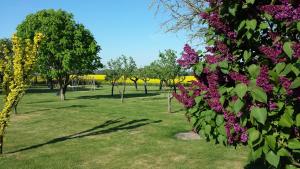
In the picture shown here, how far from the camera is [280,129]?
189 inches

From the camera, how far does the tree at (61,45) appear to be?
50.0 metres

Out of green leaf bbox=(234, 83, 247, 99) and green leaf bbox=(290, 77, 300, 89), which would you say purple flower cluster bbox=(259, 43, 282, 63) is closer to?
green leaf bbox=(290, 77, 300, 89)

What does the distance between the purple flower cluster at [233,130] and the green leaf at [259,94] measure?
0.91m

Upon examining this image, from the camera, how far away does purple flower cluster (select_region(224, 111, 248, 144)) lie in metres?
5.00

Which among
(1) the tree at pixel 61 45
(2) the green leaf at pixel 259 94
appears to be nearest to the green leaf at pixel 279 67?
(2) the green leaf at pixel 259 94

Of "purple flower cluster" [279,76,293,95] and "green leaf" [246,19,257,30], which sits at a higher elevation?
"green leaf" [246,19,257,30]

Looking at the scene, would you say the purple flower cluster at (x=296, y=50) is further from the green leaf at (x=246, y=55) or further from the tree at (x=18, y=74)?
the tree at (x=18, y=74)

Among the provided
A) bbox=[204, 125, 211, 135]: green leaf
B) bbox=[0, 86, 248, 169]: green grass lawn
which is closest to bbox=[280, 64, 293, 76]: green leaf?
bbox=[204, 125, 211, 135]: green leaf

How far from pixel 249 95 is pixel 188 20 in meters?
10.1

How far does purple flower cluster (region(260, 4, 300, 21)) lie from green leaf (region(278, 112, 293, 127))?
1.17 m

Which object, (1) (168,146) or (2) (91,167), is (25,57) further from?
Result: (1) (168,146)

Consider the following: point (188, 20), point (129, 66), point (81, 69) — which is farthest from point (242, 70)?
point (129, 66)

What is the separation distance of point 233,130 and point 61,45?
48074mm

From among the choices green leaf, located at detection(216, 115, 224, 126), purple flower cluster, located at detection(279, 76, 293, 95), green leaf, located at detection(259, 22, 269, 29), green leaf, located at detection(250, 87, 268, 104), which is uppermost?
green leaf, located at detection(259, 22, 269, 29)
